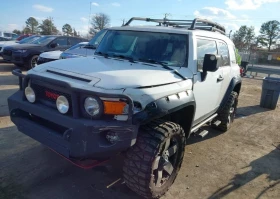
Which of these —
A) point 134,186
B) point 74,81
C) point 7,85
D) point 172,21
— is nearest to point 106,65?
point 74,81

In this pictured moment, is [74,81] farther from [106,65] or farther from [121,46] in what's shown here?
[121,46]

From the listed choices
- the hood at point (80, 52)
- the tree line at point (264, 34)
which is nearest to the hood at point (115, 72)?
the hood at point (80, 52)

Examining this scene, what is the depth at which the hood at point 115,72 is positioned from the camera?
267 cm

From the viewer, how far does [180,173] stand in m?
3.81

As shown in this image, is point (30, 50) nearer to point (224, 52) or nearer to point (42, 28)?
point (224, 52)

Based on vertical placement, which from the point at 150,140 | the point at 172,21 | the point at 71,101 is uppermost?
the point at 172,21

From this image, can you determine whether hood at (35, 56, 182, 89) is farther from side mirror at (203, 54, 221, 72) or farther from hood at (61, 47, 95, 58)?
hood at (61, 47, 95, 58)

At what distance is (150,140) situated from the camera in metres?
2.71

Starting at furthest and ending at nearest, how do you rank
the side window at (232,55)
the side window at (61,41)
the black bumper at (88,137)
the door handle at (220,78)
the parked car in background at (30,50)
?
the side window at (61,41) → the parked car in background at (30,50) → the side window at (232,55) → the door handle at (220,78) → the black bumper at (88,137)

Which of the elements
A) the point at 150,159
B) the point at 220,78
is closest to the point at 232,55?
the point at 220,78

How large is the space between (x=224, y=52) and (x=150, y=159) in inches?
124

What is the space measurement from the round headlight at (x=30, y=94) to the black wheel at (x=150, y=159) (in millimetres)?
1312

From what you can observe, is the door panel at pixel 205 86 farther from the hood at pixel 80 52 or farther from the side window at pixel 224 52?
the hood at pixel 80 52

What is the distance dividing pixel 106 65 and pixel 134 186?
1.53m
